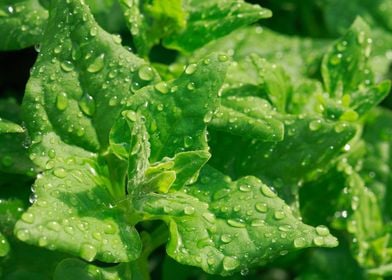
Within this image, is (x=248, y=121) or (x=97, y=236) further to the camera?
(x=248, y=121)

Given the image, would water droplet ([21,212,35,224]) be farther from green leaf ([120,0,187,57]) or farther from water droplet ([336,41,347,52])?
water droplet ([336,41,347,52])

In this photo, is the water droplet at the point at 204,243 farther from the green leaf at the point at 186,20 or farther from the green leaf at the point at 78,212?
the green leaf at the point at 186,20

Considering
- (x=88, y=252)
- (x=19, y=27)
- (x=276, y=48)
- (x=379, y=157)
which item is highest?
(x=19, y=27)

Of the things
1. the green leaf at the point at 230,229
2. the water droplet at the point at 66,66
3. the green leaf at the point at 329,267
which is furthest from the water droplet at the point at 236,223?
the green leaf at the point at 329,267

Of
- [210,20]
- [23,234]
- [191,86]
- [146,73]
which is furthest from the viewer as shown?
[210,20]

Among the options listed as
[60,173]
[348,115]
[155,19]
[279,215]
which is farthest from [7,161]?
[348,115]

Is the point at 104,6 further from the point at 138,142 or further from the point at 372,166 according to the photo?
the point at 372,166

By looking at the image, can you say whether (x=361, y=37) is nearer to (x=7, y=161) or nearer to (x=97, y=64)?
(x=97, y=64)
